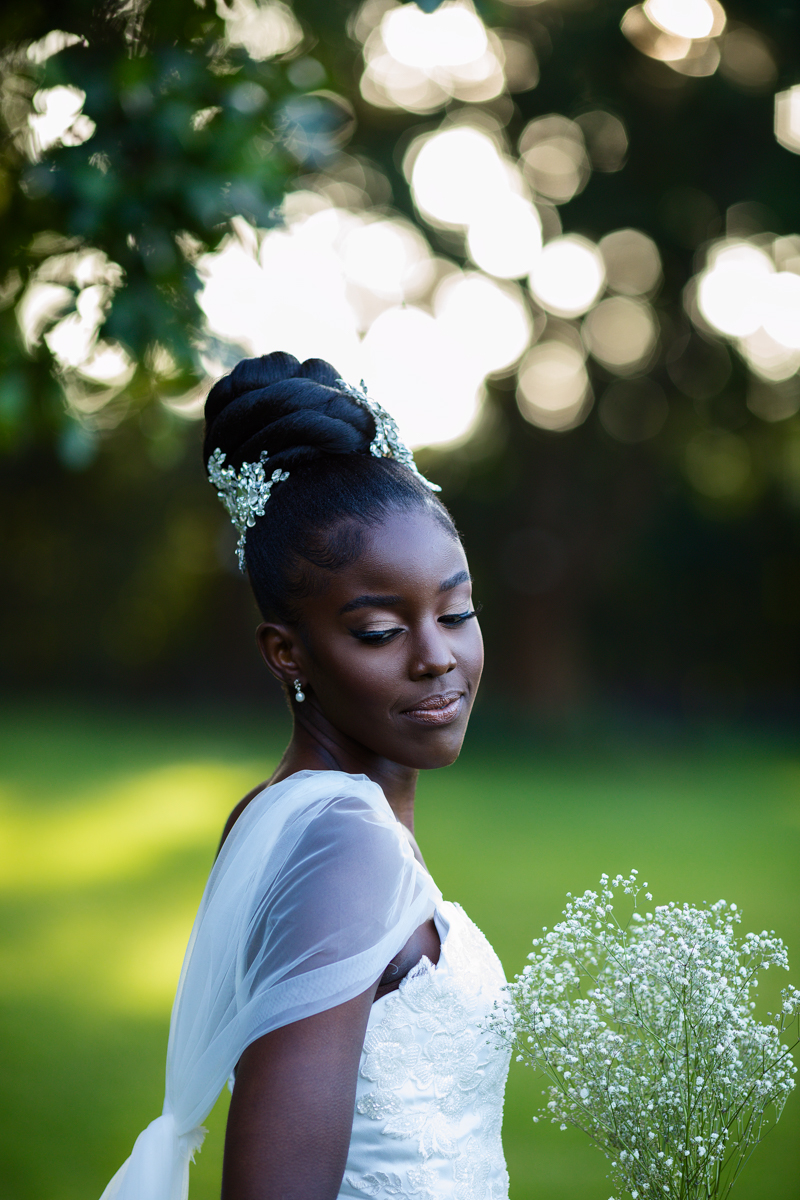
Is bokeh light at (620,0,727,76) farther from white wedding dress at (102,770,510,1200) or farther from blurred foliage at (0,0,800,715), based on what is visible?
white wedding dress at (102,770,510,1200)

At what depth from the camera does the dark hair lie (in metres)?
2.13

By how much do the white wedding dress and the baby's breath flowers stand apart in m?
0.23

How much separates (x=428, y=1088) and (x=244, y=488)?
1.31 metres

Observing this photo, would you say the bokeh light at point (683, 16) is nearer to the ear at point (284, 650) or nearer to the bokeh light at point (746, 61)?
the bokeh light at point (746, 61)

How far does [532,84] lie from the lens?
1783cm

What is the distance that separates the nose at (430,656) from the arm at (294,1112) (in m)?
0.64

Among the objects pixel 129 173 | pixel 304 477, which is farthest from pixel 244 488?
pixel 129 173

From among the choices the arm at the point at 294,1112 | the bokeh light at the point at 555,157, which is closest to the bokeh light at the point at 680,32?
the bokeh light at the point at 555,157

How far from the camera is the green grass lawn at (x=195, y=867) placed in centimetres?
558

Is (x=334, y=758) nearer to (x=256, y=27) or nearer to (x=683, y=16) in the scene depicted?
(x=256, y=27)

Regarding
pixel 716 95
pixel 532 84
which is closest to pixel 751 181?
pixel 716 95

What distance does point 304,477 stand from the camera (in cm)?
226

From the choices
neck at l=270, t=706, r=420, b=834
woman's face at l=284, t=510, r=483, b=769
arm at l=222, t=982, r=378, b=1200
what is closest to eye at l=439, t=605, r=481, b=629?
woman's face at l=284, t=510, r=483, b=769

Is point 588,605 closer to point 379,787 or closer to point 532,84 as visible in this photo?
point 532,84
